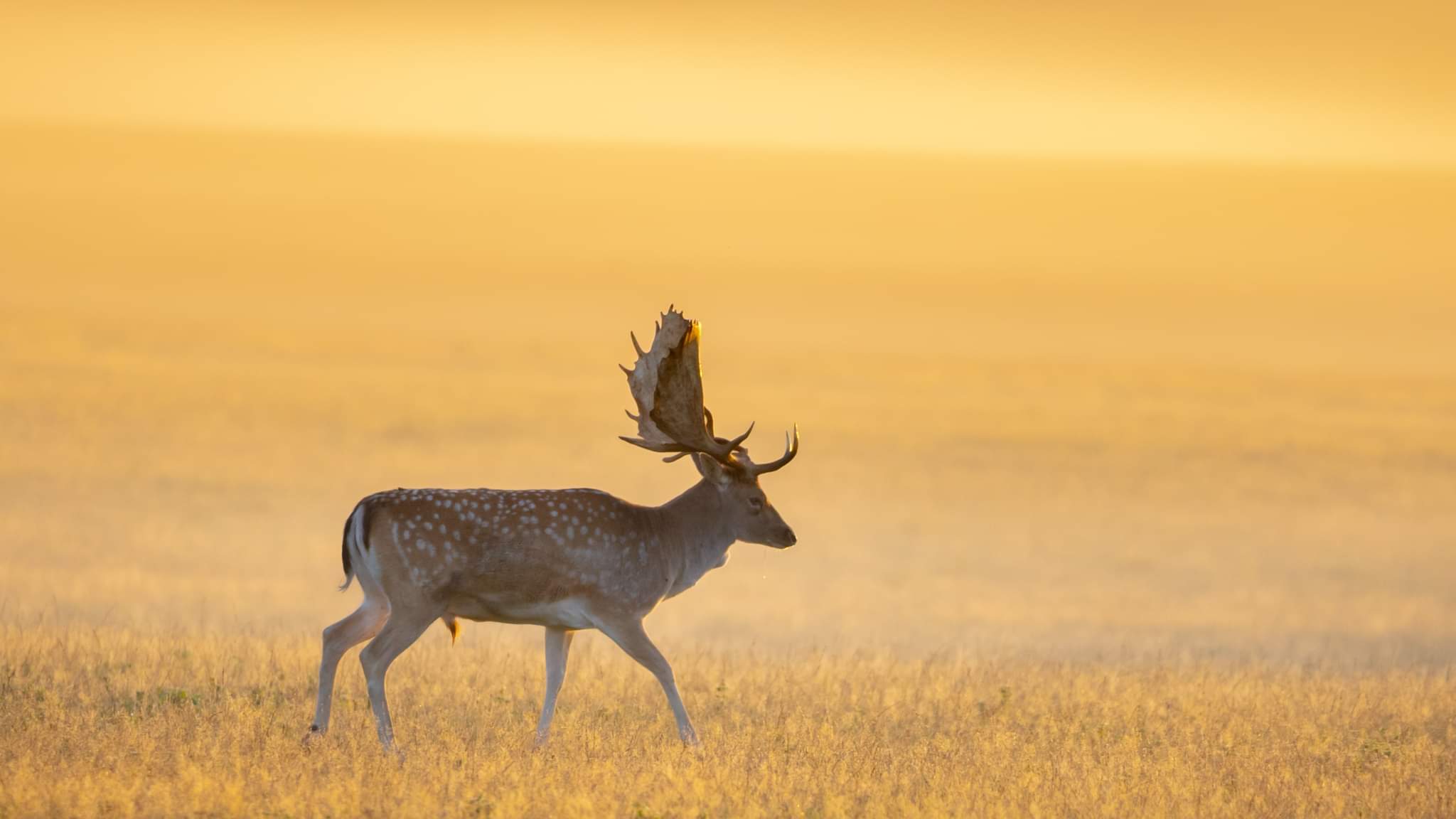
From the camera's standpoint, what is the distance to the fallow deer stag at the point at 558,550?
35.7 feet

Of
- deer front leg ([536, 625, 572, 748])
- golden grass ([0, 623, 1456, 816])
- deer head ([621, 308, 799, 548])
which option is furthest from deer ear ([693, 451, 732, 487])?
golden grass ([0, 623, 1456, 816])

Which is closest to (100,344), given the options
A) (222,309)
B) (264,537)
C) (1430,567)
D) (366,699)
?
(222,309)

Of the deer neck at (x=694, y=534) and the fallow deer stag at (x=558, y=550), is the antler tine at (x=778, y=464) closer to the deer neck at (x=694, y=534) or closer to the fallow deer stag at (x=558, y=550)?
the fallow deer stag at (x=558, y=550)

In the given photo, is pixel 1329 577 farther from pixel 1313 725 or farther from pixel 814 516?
pixel 1313 725

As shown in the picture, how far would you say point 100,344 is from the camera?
198 ft

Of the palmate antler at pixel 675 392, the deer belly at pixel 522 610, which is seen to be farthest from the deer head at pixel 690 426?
the deer belly at pixel 522 610

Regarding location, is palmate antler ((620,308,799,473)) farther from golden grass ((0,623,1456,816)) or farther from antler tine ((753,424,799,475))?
golden grass ((0,623,1456,816))

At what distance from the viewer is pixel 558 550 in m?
11.2

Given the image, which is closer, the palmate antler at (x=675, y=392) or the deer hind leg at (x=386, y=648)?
the deer hind leg at (x=386, y=648)

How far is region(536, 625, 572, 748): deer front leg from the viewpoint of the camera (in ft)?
36.5

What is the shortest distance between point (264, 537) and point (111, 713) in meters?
29.0

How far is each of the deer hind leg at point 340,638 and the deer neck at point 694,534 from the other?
6.04 ft

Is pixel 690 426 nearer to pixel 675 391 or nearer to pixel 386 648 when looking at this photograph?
pixel 675 391

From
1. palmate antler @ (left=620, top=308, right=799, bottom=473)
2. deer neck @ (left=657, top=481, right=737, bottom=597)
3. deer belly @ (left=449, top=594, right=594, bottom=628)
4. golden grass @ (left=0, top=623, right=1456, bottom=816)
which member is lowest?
golden grass @ (left=0, top=623, right=1456, bottom=816)
